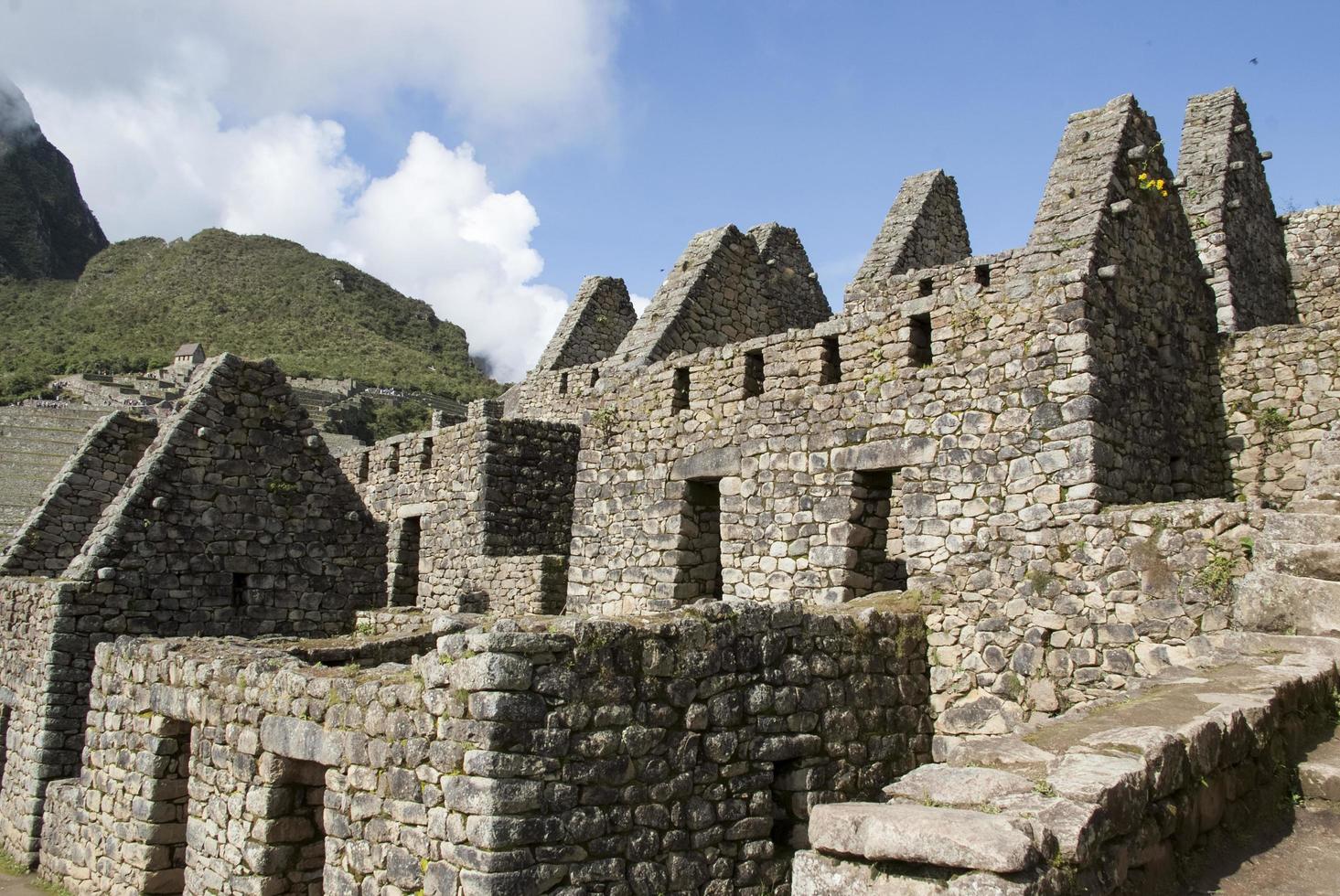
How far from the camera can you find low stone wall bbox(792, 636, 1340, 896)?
12.1 feet

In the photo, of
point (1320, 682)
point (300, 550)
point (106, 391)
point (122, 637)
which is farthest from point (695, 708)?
point (106, 391)

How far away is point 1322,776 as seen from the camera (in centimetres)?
502

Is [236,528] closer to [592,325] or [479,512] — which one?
[479,512]

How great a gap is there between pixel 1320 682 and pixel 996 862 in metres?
3.27

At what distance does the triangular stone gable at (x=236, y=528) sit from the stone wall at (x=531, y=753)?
3346 mm

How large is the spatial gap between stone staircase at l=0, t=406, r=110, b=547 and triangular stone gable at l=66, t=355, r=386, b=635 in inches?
542

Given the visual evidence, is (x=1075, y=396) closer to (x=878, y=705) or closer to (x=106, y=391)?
(x=878, y=705)

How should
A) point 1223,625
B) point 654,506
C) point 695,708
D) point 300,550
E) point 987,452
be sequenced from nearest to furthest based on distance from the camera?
point 695,708 → point 1223,625 → point 987,452 → point 654,506 → point 300,550

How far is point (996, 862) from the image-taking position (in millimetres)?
3539

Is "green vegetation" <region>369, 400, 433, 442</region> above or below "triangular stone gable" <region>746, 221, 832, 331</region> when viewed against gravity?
above

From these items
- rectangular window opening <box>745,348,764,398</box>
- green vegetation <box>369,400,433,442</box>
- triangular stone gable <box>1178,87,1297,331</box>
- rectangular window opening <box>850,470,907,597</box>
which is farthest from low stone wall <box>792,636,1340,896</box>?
green vegetation <box>369,400,433,442</box>

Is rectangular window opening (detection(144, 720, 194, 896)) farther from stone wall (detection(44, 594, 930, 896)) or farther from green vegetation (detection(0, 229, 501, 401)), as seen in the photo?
green vegetation (detection(0, 229, 501, 401))

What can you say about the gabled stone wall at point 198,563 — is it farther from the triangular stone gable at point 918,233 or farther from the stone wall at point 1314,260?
the stone wall at point 1314,260

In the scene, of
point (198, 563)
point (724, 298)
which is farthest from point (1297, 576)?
point (198, 563)
